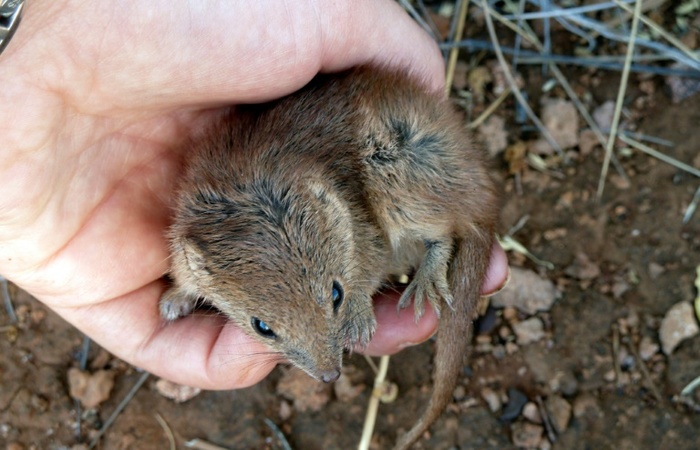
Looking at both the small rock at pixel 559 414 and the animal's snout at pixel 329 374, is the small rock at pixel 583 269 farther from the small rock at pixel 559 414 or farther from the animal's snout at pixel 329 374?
the animal's snout at pixel 329 374

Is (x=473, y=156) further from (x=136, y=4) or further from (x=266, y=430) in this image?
(x=266, y=430)

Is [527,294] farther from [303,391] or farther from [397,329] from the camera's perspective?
[303,391]

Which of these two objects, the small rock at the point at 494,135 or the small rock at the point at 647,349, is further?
the small rock at the point at 494,135

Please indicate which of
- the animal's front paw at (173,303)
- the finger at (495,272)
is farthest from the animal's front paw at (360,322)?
the animal's front paw at (173,303)

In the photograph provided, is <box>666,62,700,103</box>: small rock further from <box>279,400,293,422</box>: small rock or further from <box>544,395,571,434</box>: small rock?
<box>279,400,293,422</box>: small rock

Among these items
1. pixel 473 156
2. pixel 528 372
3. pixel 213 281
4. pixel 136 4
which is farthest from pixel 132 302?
pixel 528 372

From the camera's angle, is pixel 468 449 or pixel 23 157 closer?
pixel 23 157

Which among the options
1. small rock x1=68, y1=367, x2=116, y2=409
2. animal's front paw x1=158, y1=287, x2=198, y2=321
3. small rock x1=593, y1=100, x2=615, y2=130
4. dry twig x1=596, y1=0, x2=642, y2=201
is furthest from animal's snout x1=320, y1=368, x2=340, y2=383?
small rock x1=593, y1=100, x2=615, y2=130
